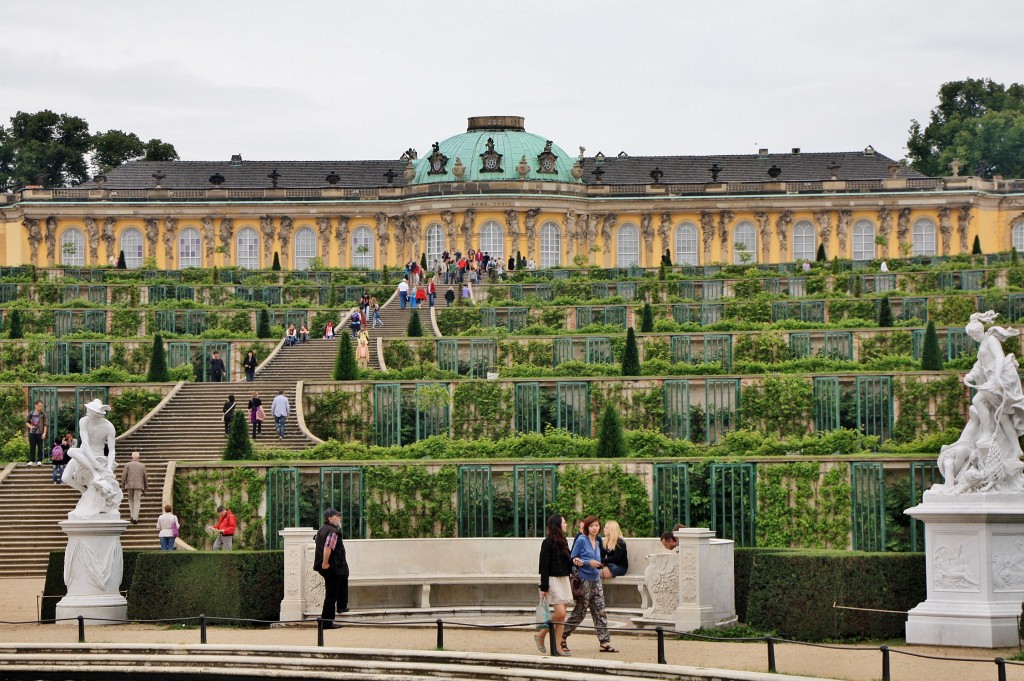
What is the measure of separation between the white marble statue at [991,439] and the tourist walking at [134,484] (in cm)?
1435

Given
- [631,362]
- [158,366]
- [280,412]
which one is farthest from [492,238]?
[280,412]

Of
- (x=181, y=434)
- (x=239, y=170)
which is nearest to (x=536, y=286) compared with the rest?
(x=181, y=434)

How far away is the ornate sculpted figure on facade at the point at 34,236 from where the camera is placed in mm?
80062

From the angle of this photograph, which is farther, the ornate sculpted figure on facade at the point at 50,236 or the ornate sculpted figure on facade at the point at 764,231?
the ornate sculpted figure on facade at the point at 50,236

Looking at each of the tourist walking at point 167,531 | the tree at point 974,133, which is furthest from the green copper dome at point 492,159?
the tourist walking at point 167,531

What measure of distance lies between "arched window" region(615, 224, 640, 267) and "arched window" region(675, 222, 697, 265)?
1.70 m

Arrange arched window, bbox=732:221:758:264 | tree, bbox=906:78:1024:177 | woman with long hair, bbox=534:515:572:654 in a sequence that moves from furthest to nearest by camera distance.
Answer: tree, bbox=906:78:1024:177, arched window, bbox=732:221:758:264, woman with long hair, bbox=534:515:572:654

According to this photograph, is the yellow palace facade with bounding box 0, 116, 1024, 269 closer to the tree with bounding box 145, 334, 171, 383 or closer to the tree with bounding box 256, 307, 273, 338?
the tree with bounding box 256, 307, 273, 338

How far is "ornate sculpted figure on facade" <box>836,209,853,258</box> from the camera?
7900 cm

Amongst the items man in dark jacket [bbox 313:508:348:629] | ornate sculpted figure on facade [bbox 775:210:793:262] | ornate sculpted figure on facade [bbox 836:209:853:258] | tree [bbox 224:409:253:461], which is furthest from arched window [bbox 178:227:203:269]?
man in dark jacket [bbox 313:508:348:629]

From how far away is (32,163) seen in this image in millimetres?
95188

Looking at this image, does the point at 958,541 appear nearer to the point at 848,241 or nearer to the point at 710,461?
the point at 710,461

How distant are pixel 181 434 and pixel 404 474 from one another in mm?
6977

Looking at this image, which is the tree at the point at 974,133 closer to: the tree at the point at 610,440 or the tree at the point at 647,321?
the tree at the point at 647,321
